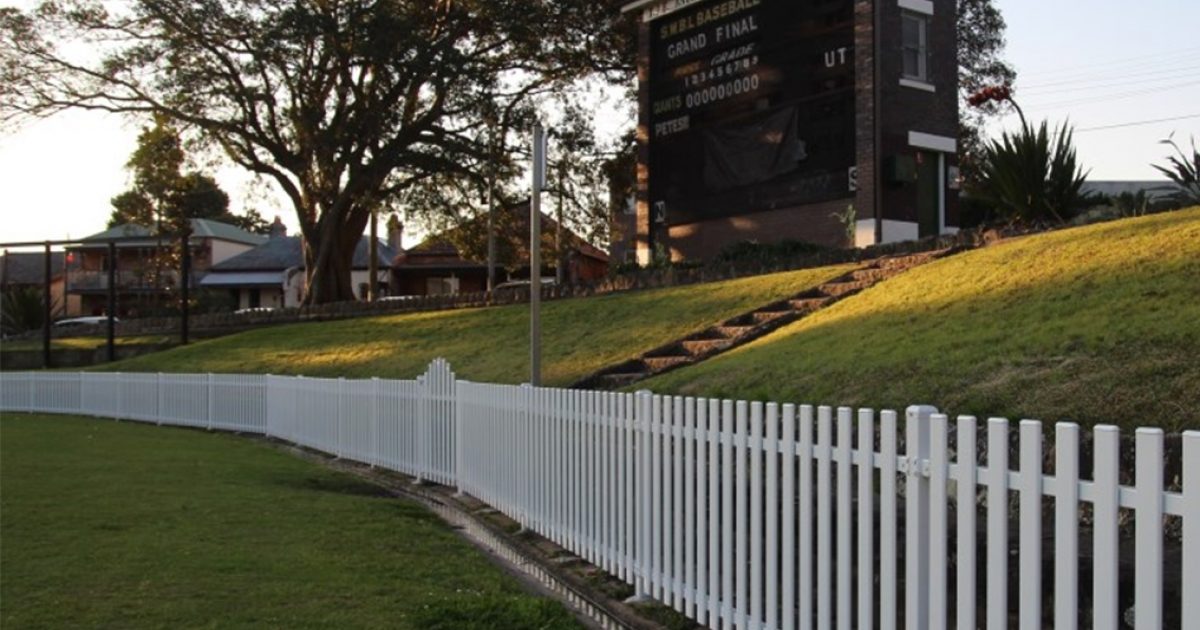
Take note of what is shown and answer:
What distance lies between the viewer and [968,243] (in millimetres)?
15477

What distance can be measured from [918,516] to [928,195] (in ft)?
64.2

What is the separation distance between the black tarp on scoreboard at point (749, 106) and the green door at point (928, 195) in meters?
2.03

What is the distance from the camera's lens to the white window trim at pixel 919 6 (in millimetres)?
22222

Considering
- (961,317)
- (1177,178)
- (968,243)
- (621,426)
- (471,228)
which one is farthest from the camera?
(471,228)

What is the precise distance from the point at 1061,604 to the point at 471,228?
3282 cm

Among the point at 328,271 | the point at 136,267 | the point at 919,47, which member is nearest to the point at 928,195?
the point at 919,47

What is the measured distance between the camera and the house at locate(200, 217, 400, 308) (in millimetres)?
64875

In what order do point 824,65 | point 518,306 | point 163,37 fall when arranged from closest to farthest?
point 824,65
point 518,306
point 163,37

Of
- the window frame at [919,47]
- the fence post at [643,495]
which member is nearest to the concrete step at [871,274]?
the window frame at [919,47]

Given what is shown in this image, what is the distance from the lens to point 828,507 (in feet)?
15.1

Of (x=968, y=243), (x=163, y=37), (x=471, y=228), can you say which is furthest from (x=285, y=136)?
(x=968, y=243)

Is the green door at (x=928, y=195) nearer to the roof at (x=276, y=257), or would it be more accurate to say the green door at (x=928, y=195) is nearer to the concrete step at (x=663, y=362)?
the concrete step at (x=663, y=362)

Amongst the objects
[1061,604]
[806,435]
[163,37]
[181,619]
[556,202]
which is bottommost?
[181,619]

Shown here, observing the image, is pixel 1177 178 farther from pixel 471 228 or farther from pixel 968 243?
pixel 471 228
